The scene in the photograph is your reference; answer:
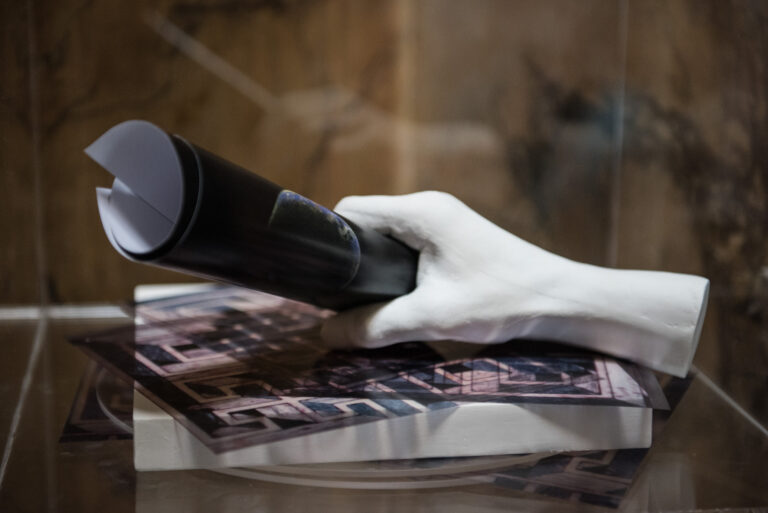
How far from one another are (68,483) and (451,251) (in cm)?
33

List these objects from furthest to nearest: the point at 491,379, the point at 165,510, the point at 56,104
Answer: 1. the point at 56,104
2. the point at 491,379
3. the point at 165,510

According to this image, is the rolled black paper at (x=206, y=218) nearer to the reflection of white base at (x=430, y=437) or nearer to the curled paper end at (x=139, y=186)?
the curled paper end at (x=139, y=186)

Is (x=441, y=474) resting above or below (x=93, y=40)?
below

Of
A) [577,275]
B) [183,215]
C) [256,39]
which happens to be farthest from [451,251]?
[256,39]

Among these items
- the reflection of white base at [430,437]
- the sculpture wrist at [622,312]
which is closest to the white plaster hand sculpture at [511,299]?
the sculpture wrist at [622,312]

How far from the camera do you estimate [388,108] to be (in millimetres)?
891

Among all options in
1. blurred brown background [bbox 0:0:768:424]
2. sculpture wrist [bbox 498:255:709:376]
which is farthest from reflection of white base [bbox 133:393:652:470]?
blurred brown background [bbox 0:0:768:424]

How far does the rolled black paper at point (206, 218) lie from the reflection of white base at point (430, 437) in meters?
0.11

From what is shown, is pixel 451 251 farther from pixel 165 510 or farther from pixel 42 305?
pixel 42 305

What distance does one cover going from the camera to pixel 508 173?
0.90 metres

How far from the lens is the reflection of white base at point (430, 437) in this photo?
496 mm

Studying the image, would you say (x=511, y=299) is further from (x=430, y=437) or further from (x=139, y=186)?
(x=139, y=186)

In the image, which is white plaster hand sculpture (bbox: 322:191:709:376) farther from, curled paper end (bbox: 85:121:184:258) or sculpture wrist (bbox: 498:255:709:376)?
curled paper end (bbox: 85:121:184:258)

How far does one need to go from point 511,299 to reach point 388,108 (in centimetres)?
35
